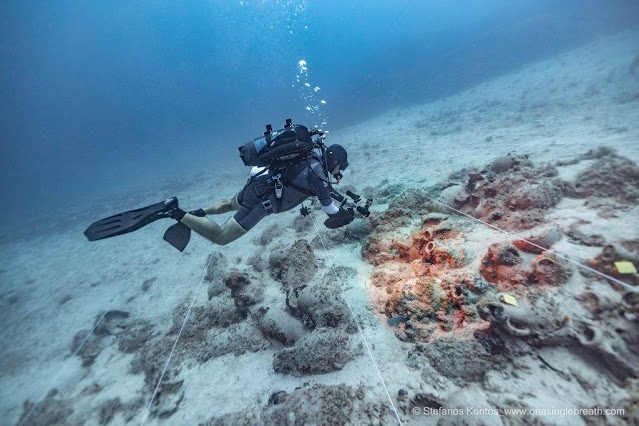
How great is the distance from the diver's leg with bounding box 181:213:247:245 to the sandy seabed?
0.97 meters

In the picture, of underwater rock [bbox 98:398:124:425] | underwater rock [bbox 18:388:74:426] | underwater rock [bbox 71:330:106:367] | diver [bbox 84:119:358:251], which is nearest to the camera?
underwater rock [bbox 98:398:124:425]

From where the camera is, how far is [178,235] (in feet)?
18.4

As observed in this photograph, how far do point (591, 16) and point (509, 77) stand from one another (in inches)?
669

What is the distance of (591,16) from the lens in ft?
103

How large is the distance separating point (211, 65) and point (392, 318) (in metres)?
146

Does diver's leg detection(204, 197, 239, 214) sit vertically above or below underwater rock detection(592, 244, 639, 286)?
above

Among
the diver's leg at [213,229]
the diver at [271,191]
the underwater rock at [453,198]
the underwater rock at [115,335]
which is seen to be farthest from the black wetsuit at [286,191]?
the underwater rock at [115,335]

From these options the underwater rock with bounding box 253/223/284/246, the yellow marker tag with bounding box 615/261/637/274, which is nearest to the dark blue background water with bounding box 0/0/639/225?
the underwater rock with bounding box 253/223/284/246

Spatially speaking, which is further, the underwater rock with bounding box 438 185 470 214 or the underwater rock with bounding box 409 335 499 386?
the underwater rock with bounding box 438 185 470 214

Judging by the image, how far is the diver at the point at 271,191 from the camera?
5.01 meters

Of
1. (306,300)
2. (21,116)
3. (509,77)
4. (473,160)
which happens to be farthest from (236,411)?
(21,116)

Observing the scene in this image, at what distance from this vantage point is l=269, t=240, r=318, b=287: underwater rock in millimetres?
6066

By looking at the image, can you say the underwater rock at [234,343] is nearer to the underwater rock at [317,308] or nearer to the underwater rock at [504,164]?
the underwater rock at [317,308]

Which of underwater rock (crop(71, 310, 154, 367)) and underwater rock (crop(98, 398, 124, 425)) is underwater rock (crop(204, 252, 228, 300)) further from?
underwater rock (crop(98, 398, 124, 425))
